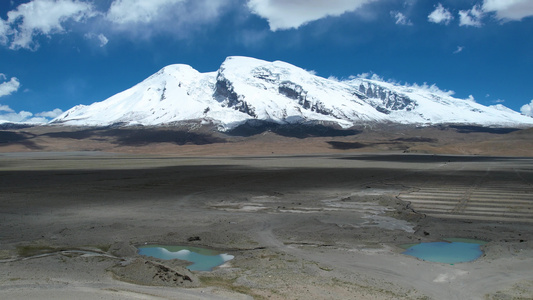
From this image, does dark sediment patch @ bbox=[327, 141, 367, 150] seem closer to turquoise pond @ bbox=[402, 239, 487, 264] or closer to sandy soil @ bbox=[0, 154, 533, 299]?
sandy soil @ bbox=[0, 154, 533, 299]

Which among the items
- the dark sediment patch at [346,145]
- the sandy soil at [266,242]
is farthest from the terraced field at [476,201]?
the dark sediment patch at [346,145]

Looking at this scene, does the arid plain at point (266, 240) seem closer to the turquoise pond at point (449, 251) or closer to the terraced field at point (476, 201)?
the terraced field at point (476, 201)

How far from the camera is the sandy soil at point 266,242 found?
9.40 m

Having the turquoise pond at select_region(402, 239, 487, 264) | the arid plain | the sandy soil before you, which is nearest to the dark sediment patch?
the arid plain

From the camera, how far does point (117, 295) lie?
345 inches

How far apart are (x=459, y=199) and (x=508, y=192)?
580 cm

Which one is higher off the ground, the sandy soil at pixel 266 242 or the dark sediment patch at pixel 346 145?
the dark sediment patch at pixel 346 145

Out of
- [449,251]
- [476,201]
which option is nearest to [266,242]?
[449,251]

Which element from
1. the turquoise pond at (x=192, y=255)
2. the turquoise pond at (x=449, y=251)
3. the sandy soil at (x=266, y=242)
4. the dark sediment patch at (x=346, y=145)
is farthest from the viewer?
the dark sediment patch at (x=346, y=145)

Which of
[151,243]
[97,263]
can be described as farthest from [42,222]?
[97,263]

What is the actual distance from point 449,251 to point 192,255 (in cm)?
800

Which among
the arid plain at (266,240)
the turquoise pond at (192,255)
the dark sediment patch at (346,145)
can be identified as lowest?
the turquoise pond at (192,255)

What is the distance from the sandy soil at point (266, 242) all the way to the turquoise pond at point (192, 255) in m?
0.40

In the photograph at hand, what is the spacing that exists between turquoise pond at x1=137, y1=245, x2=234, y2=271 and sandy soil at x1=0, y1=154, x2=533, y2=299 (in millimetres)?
401
